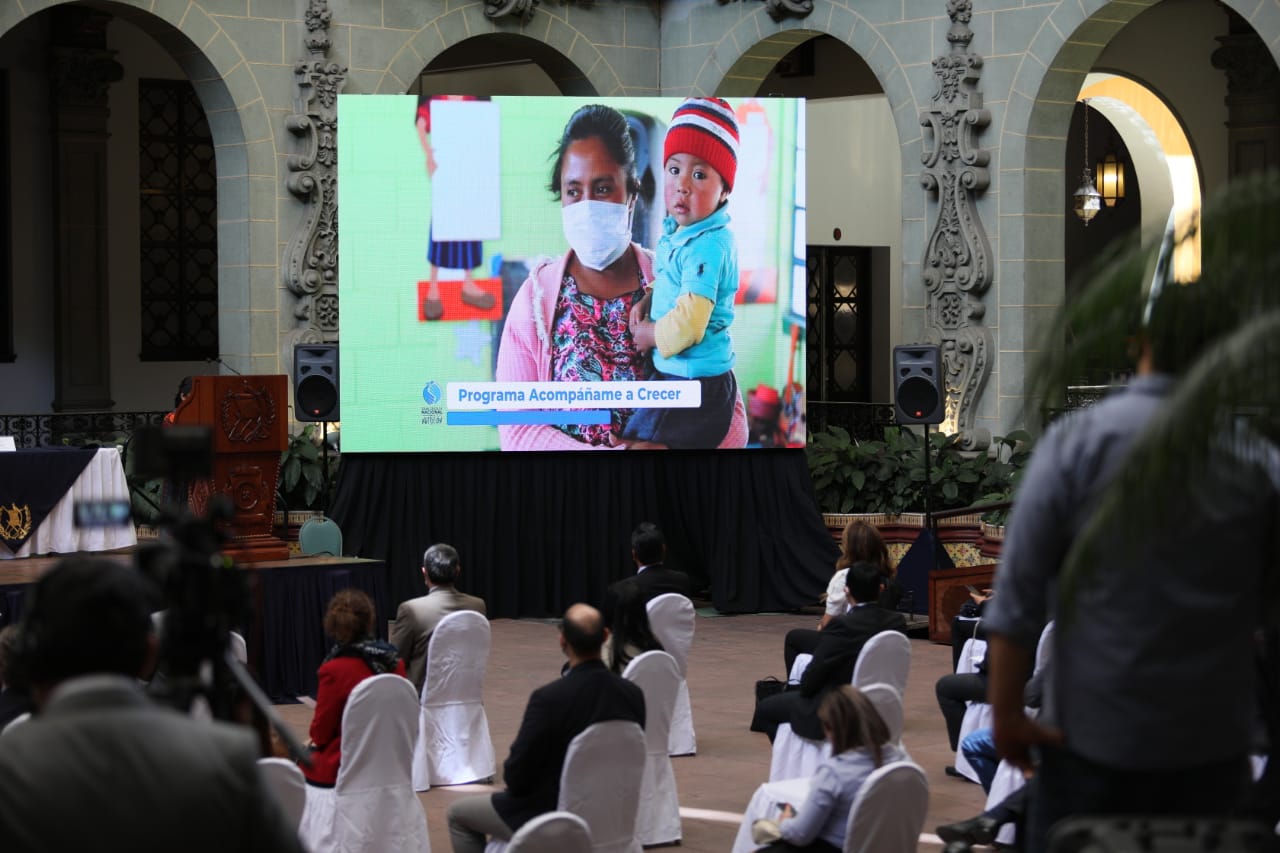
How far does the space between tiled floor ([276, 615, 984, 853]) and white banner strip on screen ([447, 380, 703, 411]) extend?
152 cm

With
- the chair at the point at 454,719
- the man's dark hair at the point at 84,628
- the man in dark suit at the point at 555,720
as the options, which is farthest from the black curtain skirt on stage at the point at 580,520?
the man's dark hair at the point at 84,628

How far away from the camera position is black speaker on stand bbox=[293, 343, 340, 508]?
39.7ft

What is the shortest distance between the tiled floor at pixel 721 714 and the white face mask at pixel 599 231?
2.52 metres

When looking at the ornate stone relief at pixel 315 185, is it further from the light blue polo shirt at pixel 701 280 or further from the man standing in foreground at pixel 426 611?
the man standing in foreground at pixel 426 611

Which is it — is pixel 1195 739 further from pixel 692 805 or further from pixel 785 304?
pixel 785 304

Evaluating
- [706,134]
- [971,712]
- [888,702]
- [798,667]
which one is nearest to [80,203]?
[706,134]

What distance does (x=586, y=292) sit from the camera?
1230 cm

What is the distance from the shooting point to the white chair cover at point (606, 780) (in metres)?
5.21

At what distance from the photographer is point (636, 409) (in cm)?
1237

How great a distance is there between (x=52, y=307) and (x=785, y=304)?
7.93 meters

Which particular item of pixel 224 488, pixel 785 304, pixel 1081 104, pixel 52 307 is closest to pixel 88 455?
pixel 224 488

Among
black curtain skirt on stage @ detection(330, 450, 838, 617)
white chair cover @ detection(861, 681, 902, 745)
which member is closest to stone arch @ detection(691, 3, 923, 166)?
black curtain skirt on stage @ detection(330, 450, 838, 617)

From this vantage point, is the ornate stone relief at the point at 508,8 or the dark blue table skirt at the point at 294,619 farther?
the ornate stone relief at the point at 508,8

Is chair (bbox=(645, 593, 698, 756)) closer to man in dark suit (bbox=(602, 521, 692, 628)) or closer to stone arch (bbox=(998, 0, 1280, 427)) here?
man in dark suit (bbox=(602, 521, 692, 628))
